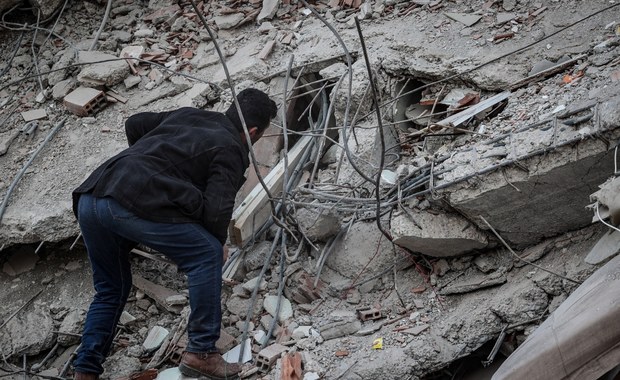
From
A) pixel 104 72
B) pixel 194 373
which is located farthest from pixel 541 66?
pixel 104 72

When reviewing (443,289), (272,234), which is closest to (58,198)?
(272,234)

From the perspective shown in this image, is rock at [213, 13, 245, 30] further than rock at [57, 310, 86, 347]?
Yes

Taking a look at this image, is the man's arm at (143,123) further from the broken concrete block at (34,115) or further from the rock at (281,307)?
the broken concrete block at (34,115)

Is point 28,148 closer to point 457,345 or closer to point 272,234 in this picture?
point 272,234

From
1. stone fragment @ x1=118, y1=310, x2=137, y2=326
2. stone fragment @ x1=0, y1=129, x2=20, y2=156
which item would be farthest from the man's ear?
stone fragment @ x1=0, y1=129, x2=20, y2=156

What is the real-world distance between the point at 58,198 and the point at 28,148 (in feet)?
2.52

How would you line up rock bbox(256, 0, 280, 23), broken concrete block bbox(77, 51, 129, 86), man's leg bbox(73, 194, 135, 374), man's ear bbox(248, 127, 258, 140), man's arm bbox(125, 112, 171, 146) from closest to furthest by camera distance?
man's leg bbox(73, 194, 135, 374) < man's ear bbox(248, 127, 258, 140) < man's arm bbox(125, 112, 171, 146) < broken concrete block bbox(77, 51, 129, 86) < rock bbox(256, 0, 280, 23)

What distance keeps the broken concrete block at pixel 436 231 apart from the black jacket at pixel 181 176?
106 cm

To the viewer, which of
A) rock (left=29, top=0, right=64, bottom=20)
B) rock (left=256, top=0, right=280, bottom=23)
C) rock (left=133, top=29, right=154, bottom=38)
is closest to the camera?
rock (left=256, top=0, right=280, bottom=23)

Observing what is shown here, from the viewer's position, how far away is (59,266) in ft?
20.1

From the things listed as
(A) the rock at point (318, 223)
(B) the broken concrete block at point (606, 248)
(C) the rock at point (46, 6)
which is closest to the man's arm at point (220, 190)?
(A) the rock at point (318, 223)

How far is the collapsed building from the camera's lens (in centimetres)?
477

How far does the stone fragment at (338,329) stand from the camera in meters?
5.04

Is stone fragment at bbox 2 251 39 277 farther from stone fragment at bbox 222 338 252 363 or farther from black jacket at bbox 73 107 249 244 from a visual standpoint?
stone fragment at bbox 222 338 252 363
